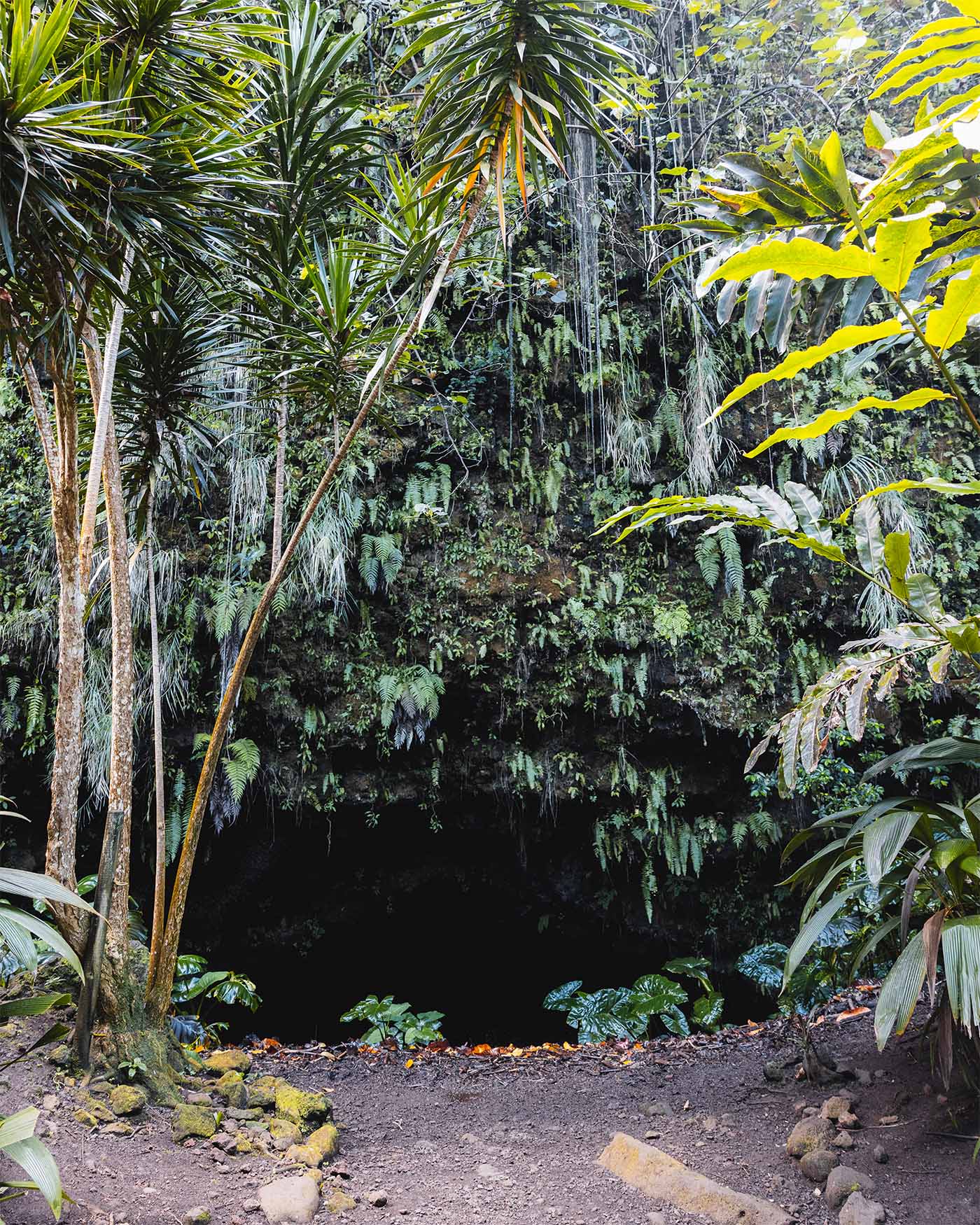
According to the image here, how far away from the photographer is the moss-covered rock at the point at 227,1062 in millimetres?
2961

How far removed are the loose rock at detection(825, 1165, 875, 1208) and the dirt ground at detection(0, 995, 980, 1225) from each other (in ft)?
0.10

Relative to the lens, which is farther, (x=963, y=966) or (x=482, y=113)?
(x=482, y=113)

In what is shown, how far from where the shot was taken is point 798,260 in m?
1.24

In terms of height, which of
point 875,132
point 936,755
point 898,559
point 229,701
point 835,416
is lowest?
point 936,755

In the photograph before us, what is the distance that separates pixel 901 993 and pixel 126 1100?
2.30 m

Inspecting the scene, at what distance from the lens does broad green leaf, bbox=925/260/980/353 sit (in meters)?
1.25

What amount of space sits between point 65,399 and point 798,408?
4.63 m

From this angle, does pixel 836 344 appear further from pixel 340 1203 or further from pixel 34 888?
pixel 340 1203

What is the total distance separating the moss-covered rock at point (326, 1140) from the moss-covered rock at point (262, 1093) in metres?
0.20

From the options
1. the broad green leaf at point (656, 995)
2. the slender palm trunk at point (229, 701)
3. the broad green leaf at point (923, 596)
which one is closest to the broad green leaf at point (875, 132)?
the broad green leaf at point (923, 596)

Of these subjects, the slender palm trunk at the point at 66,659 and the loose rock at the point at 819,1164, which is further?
the slender palm trunk at the point at 66,659

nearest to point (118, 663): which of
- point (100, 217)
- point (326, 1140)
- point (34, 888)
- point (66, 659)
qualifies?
point (66, 659)

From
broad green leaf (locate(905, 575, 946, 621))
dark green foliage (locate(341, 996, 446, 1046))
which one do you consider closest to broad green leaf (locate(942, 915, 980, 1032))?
broad green leaf (locate(905, 575, 946, 621))

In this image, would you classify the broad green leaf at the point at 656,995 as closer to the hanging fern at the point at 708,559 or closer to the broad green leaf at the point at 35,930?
the hanging fern at the point at 708,559
